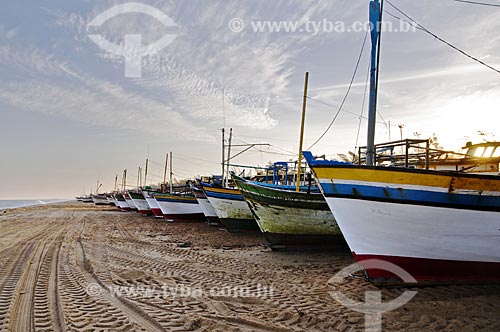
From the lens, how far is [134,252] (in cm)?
1095

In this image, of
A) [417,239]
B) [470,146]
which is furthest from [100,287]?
[470,146]

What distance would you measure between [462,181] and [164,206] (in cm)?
2131

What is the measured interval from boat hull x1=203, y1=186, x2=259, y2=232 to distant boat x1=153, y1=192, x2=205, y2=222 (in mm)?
7805

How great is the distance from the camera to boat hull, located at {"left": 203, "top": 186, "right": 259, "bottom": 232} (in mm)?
14914

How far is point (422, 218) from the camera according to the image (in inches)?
221

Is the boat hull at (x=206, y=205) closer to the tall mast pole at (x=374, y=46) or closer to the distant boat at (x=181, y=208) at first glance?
the distant boat at (x=181, y=208)

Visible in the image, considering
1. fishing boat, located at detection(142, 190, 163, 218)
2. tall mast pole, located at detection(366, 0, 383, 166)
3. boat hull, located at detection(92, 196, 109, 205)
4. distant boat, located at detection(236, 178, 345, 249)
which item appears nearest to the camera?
Answer: tall mast pole, located at detection(366, 0, 383, 166)

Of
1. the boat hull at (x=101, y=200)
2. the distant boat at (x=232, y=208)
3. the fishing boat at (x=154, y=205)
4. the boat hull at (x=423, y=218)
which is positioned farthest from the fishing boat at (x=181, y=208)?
the boat hull at (x=101, y=200)

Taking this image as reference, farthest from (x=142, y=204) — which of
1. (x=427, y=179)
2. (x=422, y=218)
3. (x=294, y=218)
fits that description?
(x=427, y=179)

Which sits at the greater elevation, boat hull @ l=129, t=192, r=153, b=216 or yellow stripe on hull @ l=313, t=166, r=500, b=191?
yellow stripe on hull @ l=313, t=166, r=500, b=191
